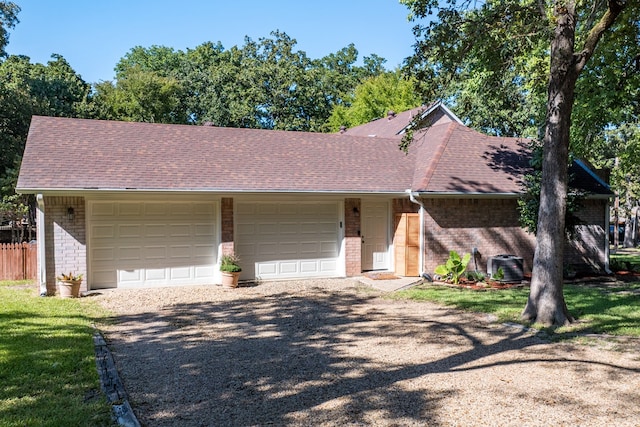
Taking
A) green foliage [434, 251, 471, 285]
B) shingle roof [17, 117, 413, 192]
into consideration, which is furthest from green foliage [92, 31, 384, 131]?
green foliage [434, 251, 471, 285]

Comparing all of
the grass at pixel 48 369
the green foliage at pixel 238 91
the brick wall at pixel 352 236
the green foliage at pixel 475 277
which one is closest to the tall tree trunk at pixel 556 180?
the green foliage at pixel 475 277

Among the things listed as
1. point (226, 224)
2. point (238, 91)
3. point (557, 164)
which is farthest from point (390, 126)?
point (238, 91)

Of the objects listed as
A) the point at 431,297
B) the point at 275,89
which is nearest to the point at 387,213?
the point at 431,297

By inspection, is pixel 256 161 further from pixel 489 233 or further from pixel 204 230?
pixel 489 233

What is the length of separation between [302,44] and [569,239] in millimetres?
30603

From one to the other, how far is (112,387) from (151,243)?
7.66 meters

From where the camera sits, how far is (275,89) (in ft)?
118

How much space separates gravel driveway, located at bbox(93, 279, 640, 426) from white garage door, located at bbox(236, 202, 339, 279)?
381 cm

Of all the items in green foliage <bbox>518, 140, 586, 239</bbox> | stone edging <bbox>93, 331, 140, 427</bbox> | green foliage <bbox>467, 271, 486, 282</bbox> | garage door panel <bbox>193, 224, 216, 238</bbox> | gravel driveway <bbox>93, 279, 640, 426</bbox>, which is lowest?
gravel driveway <bbox>93, 279, 640, 426</bbox>

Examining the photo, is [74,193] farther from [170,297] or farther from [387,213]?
[387,213]

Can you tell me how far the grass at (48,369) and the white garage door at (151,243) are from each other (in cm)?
256

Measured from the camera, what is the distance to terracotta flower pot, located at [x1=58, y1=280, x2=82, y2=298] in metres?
11.0

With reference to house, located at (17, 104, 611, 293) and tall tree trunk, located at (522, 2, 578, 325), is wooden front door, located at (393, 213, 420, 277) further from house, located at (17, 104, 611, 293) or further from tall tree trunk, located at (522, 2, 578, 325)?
tall tree trunk, located at (522, 2, 578, 325)

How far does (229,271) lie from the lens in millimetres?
12523
